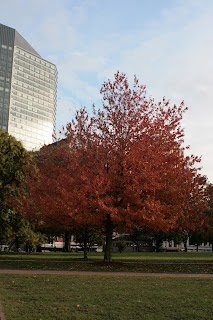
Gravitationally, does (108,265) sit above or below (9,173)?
below

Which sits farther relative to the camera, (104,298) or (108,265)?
(108,265)

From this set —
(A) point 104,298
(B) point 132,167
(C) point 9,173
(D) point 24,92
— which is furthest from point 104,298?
(D) point 24,92

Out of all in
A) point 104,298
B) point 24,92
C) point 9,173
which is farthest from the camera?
point 24,92

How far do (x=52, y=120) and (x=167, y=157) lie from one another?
150m

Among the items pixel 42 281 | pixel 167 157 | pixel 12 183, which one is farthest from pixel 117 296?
pixel 12 183

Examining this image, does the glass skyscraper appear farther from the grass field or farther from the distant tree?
the grass field

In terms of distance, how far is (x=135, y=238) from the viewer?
2813 inches

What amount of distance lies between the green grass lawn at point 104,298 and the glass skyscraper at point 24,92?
13443 centimetres

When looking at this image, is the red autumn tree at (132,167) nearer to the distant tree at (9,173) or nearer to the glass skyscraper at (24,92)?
the distant tree at (9,173)

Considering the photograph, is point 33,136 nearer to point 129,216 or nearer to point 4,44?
point 4,44

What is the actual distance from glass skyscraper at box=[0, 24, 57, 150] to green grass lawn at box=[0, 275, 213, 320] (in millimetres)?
134434

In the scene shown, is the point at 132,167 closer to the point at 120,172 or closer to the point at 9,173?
the point at 120,172

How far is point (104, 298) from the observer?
1151 cm

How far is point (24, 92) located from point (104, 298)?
15197 cm
